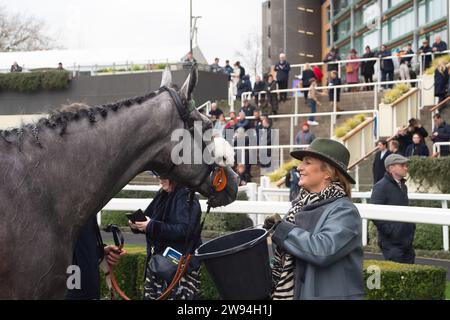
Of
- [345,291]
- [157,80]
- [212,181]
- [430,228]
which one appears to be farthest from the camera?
[157,80]

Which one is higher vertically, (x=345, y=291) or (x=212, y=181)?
(x=212, y=181)

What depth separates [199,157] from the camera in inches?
162

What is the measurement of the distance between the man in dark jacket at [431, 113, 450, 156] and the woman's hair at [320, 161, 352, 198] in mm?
11829

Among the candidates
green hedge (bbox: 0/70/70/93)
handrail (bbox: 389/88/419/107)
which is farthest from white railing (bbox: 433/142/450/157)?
green hedge (bbox: 0/70/70/93)

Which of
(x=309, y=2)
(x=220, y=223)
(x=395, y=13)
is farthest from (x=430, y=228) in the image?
(x=309, y=2)

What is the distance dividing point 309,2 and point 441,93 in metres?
31.8

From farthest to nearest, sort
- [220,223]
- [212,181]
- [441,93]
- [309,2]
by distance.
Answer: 1. [309,2]
2. [441,93]
3. [220,223]
4. [212,181]

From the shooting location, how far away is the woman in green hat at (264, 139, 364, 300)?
347 cm

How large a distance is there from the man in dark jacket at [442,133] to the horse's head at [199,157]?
11.5 m

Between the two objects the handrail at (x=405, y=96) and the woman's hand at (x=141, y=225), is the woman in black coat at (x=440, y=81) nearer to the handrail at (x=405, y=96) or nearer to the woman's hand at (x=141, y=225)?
the handrail at (x=405, y=96)

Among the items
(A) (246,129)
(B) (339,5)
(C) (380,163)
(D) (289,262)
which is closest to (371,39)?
(B) (339,5)

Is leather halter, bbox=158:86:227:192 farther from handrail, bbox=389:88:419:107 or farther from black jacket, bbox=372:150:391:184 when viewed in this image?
handrail, bbox=389:88:419:107
